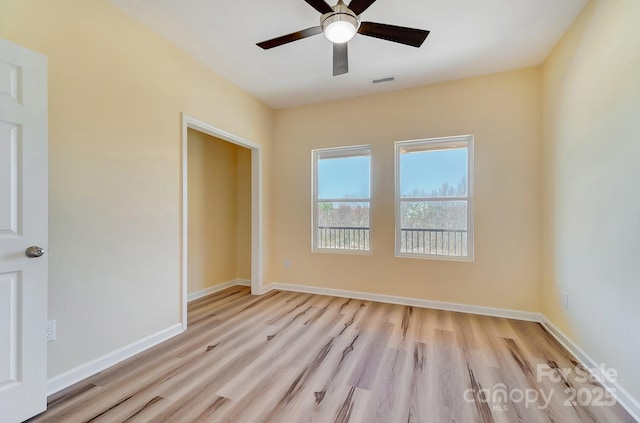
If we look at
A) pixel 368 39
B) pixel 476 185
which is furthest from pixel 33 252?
pixel 476 185

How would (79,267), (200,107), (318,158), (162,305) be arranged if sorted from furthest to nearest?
(318,158) < (200,107) < (162,305) < (79,267)

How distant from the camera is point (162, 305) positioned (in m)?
2.52

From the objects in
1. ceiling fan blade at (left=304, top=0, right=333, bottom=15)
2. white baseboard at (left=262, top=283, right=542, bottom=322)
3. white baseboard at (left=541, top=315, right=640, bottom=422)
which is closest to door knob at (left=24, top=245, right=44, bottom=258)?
ceiling fan blade at (left=304, top=0, right=333, bottom=15)

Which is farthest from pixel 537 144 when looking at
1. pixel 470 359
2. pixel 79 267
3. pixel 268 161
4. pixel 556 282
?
pixel 79 267

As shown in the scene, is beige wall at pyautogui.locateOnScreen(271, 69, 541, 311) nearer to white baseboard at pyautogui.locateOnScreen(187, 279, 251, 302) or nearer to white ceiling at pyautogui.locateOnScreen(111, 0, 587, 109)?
white ceiling at pyautogui.locateOnScreen(111, 0, 587, 109)

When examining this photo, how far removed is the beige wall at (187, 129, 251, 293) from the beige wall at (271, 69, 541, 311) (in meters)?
0.73

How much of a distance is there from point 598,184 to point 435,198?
1.56 metres

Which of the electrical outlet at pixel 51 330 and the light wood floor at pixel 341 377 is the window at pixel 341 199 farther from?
the electrical outlet at pixel 51 330

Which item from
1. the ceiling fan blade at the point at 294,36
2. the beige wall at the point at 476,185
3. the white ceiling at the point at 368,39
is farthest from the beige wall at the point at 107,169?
the beige wall at the point at 476,185

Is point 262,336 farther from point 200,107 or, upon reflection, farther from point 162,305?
point 200,107

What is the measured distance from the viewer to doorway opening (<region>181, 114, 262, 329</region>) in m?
3.84

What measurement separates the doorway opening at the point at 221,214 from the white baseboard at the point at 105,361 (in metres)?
1.03

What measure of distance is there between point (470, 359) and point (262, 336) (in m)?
1.85

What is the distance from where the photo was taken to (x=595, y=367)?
1.96 meters
